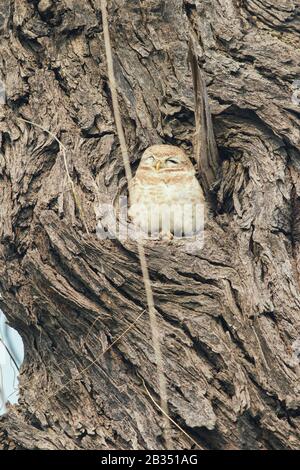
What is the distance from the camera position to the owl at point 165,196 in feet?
18.3

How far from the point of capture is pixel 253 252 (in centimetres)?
500

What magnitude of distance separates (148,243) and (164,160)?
0.90 meters

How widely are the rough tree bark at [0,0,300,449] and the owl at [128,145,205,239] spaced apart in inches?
4.9

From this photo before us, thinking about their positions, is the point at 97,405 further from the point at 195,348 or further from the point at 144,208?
the point at 144,208

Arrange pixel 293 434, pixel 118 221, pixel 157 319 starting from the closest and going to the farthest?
pixel 293 434 < pixel 157 319 < pixel 118 221

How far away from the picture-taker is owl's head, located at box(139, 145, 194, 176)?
18.7 ft

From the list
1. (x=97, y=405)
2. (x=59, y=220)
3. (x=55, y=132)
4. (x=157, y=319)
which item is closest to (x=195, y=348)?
(x=157, y=319)

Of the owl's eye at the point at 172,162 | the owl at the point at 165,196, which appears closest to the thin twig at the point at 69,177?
the owl at the point at 165,196

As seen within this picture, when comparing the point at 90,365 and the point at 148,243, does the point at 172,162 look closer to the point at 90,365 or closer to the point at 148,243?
the point at 148,243

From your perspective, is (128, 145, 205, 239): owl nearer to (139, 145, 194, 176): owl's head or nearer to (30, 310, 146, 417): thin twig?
(139, 145, 194, 176): owl's head

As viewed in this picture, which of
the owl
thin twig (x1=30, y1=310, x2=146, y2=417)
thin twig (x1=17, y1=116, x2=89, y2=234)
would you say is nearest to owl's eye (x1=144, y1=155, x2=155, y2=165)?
the owl

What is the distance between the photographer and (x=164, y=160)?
567 centimetres

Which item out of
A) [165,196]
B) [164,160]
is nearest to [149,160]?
[164,160]

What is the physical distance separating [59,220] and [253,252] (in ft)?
3.55
